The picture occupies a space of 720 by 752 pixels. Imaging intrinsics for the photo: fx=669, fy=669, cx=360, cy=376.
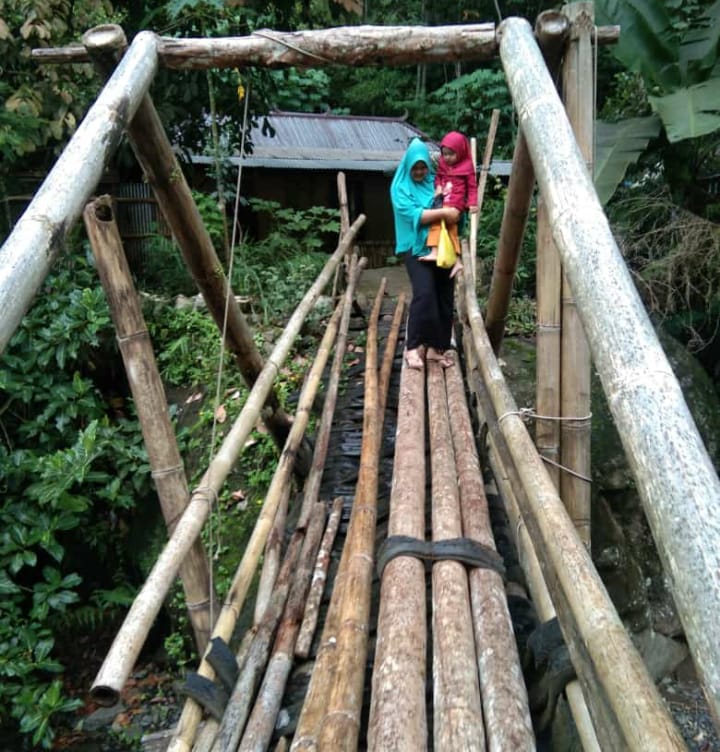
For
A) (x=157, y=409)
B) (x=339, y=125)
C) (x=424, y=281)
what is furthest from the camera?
(x=339, y=125)

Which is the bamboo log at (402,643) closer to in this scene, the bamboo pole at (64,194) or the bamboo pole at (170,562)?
the bamboo pole at (170,562)

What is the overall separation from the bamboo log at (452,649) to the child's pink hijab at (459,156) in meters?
1.76

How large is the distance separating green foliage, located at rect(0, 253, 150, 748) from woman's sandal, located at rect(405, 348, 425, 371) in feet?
5.94

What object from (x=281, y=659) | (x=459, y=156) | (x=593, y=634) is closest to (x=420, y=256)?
(x=459, y=156)

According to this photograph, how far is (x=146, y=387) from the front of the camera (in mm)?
2068

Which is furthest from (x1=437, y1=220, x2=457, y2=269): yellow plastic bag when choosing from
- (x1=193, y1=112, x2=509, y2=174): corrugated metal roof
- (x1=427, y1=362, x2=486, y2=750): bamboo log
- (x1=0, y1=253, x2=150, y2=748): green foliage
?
(x1=193, y1=112, x2=509, y2=174): corrugated metal roof

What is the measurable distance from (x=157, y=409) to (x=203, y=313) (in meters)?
3.62

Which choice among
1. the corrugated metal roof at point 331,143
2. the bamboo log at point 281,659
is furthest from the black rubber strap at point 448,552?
the corrugated metal roof at point 331,143

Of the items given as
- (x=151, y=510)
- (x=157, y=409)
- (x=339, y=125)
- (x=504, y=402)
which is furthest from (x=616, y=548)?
(x=339, y=125)

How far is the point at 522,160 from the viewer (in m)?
2.44

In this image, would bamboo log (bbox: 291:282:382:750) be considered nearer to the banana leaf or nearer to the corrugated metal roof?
the banana leaf

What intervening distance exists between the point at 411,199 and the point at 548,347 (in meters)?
1.22

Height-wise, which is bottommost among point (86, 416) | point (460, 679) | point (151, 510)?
point (151, 510)

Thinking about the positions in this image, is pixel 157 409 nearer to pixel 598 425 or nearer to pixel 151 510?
pixel 151 510
